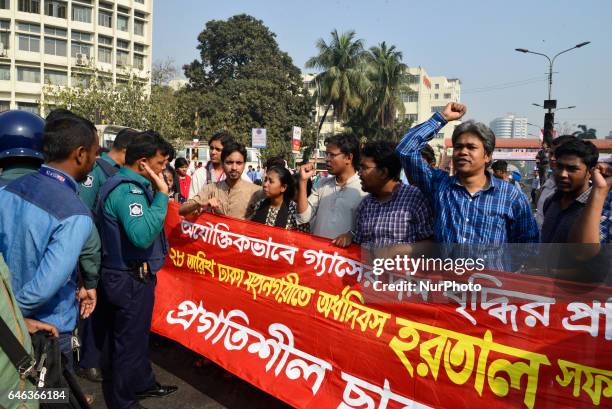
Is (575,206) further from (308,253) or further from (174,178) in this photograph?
(174,178)

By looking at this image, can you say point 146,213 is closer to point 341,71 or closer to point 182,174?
point 182,174

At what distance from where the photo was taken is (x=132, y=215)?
120 inches

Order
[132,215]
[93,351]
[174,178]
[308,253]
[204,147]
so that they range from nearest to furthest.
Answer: [132,215], [308,253], [93,351], [174,178], [204,147]

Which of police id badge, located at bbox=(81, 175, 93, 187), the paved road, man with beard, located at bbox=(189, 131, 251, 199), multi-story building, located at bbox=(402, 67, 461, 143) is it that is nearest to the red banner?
the paved road

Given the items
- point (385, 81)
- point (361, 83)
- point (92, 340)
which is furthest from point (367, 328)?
point (385, 81)

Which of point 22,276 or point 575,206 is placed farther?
point 575,206

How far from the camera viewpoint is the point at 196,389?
3.78 metres

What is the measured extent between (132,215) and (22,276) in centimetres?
89

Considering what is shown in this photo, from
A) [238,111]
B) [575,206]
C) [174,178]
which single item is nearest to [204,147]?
[238,111]

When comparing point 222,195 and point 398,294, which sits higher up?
point 222,195

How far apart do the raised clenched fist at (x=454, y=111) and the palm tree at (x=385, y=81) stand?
44.2 metres

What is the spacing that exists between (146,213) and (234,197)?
137 cm

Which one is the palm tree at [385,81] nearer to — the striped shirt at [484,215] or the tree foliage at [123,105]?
the tree foliage at [123,105]

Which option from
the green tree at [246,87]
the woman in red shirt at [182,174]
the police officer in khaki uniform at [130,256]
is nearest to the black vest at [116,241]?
the police officer in khaki uniform at [130,256]
